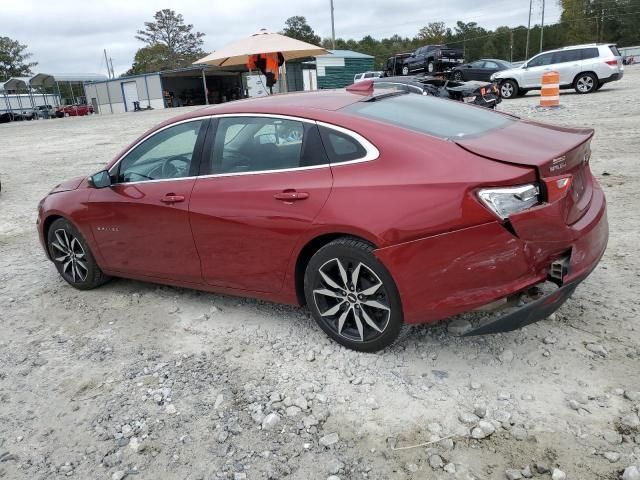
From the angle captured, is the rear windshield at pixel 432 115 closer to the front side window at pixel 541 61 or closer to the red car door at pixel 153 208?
the red car door at pixel 153 208

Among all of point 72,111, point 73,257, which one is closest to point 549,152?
point 73,257

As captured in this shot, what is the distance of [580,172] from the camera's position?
3223 mm

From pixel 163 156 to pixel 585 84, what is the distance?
60.6 ft

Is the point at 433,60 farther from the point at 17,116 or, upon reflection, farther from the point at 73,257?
the point at 17,116

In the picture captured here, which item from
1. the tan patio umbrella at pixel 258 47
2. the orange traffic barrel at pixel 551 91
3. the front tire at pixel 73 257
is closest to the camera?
the front tire at pixel 73 257

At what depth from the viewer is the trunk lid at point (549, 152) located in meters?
2.88

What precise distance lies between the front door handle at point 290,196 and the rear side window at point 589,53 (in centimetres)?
1858

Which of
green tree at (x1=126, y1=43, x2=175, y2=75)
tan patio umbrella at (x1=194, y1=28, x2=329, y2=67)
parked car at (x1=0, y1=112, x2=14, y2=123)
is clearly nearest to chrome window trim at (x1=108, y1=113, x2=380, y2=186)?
tan patio umbrella at (x1=194, y1=28, x2=329, y2=67)

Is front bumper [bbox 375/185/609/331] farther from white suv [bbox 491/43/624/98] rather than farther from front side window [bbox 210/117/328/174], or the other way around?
white suv [bbox 491/43/624/98]

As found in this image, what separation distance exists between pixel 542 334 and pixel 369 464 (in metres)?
1.54

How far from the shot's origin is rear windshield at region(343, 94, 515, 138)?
3281 millimetres

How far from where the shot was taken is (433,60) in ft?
91.5

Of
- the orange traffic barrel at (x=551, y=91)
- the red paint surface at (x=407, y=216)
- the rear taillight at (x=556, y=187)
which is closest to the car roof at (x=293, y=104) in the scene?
the red paint surface at (x=407, y=216)

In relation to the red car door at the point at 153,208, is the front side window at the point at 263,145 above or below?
above
